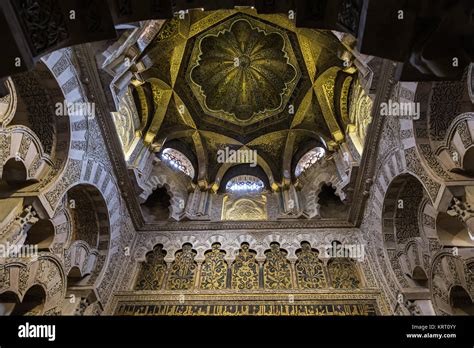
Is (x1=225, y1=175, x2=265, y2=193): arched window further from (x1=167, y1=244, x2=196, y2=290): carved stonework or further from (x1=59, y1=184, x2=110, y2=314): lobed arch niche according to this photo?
(x1=59, y1=184, x2=110, y2=314): lobed arch niche

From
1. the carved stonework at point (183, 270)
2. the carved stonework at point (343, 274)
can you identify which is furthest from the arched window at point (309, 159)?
the carved stonework at point (183, 270)

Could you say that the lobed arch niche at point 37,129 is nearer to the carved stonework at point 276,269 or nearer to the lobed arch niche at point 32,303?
A: the lobed arch niche at point 32,303

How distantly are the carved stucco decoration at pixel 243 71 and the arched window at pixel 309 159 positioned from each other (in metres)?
1.90

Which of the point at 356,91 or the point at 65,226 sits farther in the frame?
the point at 356,91

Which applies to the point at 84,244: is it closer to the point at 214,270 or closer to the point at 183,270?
the point at 183,270

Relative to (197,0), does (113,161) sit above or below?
above

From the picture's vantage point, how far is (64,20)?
342cm

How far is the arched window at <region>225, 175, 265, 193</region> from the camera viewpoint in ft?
36.1

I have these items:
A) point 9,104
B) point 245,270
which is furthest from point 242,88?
point 9,104

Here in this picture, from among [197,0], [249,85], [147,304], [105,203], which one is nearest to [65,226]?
[105,203]

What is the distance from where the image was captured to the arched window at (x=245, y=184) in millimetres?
11008

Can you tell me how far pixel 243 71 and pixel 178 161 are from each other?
3941 millimetres

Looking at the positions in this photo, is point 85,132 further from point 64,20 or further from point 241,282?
point 241,282
